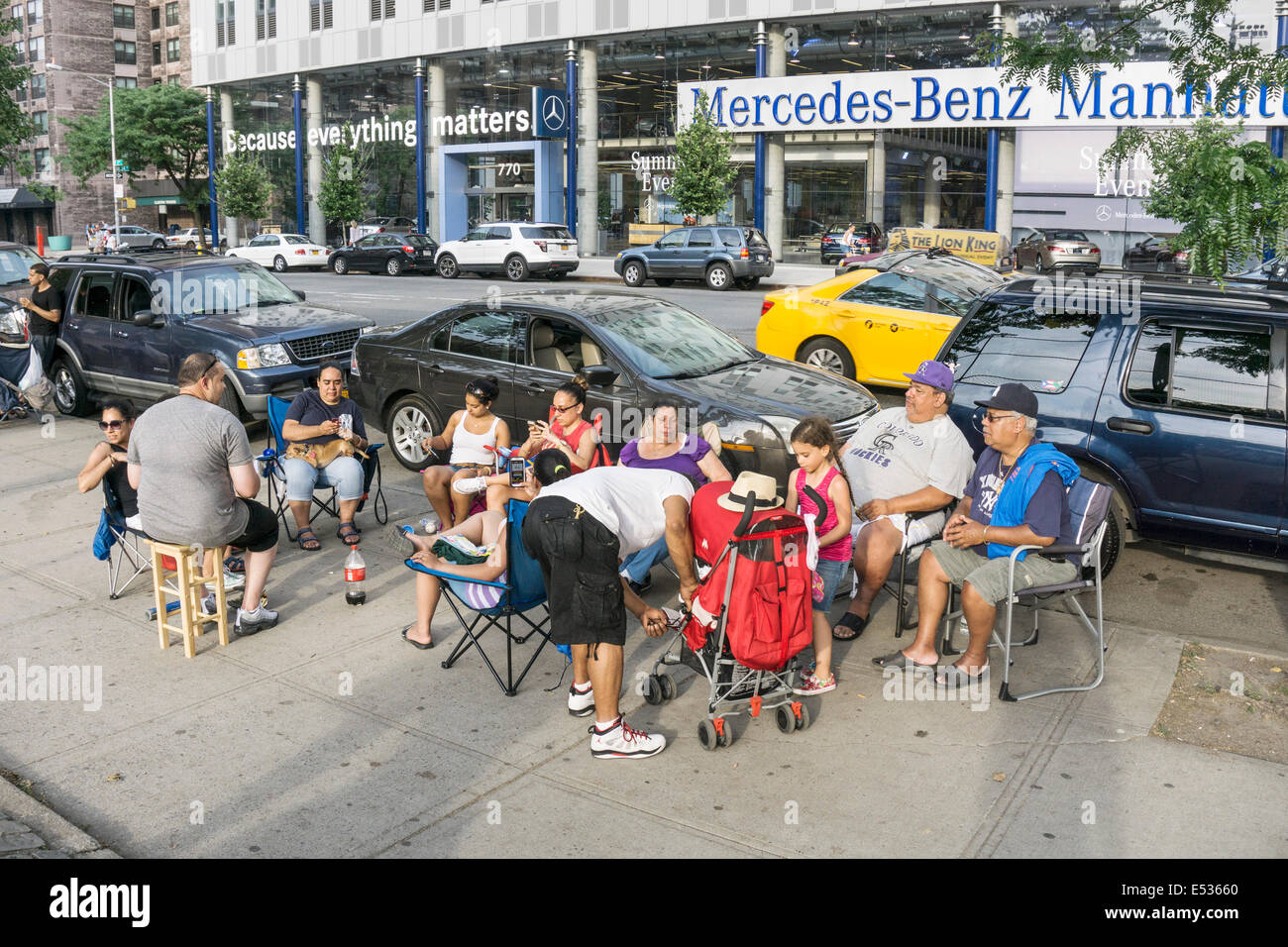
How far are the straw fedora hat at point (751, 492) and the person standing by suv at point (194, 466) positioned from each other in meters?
2.62

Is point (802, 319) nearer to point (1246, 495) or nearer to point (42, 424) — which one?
point (1246, 495)

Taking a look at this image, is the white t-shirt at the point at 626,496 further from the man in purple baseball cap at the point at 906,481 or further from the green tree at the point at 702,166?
the green tree at the point at 702,166

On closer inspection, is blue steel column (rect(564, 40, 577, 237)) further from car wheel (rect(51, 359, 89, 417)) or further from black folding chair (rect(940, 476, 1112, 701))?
black folding chair (rect(940, 476, 1112, 701))

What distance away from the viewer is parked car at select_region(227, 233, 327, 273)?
41781mm

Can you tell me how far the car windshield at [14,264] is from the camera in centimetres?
1642

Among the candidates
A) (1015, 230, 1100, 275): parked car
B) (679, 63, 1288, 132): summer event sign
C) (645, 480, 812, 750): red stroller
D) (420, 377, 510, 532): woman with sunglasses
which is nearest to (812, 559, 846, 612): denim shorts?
(645, 480, 812, 750): red stroller

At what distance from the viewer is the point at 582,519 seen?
16.5ft

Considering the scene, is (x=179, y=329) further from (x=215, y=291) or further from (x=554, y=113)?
(x=554, y=113)

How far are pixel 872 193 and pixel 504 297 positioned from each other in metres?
29.9

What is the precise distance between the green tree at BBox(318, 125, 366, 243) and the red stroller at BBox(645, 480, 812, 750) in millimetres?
44917

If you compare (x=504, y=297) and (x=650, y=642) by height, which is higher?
(x=504, y=297)

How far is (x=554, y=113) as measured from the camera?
4269 centimetres

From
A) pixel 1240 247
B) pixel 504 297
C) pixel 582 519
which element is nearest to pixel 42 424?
pixel 504 297

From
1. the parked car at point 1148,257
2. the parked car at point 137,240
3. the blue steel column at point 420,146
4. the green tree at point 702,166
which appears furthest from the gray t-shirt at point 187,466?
the parked car at point 137,240
